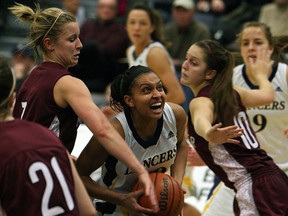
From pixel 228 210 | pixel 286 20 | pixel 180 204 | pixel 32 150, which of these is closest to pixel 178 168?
pixel 180 204

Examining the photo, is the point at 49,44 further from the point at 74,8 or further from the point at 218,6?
the point at 218,6

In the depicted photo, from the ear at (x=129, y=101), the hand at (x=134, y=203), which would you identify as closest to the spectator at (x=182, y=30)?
the ear at (x=129, y=101)

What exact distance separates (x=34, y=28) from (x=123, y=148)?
39.1 inches

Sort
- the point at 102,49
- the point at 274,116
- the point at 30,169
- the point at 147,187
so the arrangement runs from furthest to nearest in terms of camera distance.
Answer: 1. the point at 102,49
2. the point at 274,116
3. the point at 147,187
4. the point at 30,169

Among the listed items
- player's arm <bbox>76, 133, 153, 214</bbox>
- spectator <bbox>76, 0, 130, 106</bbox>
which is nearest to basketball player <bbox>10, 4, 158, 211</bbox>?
player's arm <bbox>76, 133, 153, 214</bbox>

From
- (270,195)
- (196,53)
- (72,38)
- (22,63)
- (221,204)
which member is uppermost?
(72,38)

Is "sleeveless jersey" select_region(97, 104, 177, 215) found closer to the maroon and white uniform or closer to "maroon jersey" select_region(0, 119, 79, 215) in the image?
the maroon and white uniform

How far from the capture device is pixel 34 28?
455 centimetres

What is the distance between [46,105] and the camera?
4.34 m

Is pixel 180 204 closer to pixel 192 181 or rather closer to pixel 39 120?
pixel 39 120

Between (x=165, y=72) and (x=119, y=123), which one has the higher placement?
(x=119, y=123)

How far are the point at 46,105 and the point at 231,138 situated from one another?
1.17 meters

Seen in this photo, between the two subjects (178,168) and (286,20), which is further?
(286,20)

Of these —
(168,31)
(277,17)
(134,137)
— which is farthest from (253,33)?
(168,31)
